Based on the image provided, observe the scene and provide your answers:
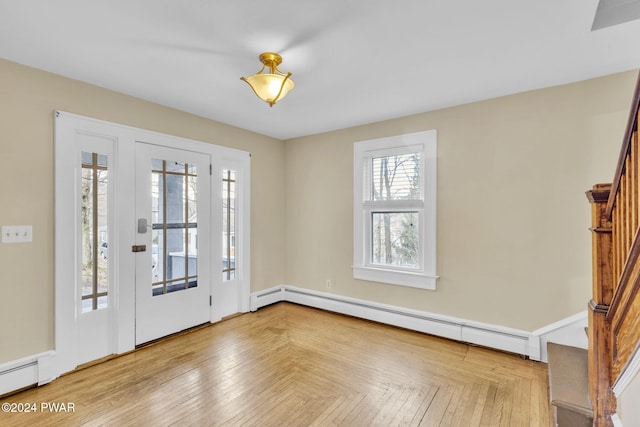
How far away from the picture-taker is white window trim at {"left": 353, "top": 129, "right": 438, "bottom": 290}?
3398mm

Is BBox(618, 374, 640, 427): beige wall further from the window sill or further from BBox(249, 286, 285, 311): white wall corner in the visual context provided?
BBox(249, 286, 285, 311): white wall corner

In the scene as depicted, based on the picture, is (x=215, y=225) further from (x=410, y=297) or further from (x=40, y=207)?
(x=410, y=297)

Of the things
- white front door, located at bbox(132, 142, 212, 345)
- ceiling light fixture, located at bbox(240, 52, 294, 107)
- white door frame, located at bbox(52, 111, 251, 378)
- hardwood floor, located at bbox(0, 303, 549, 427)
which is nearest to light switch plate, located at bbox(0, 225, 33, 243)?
white door frame, located at bbox(52, 111, 251, 378)

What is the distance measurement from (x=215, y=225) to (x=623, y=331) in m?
3.52

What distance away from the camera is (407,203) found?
142 inches

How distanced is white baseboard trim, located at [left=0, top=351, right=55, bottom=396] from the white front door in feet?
2.31

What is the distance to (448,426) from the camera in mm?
1979

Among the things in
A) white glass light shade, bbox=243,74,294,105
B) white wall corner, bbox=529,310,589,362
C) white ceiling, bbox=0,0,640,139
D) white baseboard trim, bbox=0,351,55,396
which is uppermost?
white ceiling, bbox=0,0,640,139

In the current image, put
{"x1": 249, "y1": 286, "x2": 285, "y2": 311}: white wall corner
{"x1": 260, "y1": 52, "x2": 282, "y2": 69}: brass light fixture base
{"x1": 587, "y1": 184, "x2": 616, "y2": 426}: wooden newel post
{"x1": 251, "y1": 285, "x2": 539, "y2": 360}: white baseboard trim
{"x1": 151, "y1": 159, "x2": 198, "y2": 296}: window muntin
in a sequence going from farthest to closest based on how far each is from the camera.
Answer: {"x1": 249, "y1": 286, "x2": 285, "y2": 311}: white wall corner
{"x1": 151, "y1": 159, "x2": 198, "y2": 296}: window muntin
{"x1": 251, "y1": 285, "x2": 539, "y2": 360}: white baseboard trim
{"x1": 260, "y1": 52, "x2": 282, "y2": 69}: brass light fixture base
{"x1": 587, "y1": 184, "x2": 616, "y2": 426}: wooden newel post

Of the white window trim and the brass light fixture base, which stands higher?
the brass light fixture base

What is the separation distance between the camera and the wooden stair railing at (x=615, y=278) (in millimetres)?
1286

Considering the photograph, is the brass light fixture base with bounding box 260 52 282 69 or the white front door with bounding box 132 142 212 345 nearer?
the brass light fixture base with bounding box 260 52 282 69

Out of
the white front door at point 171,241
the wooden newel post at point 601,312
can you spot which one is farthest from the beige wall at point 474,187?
the wooden newel post at point 601,312

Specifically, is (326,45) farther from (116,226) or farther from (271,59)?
(116,226)
